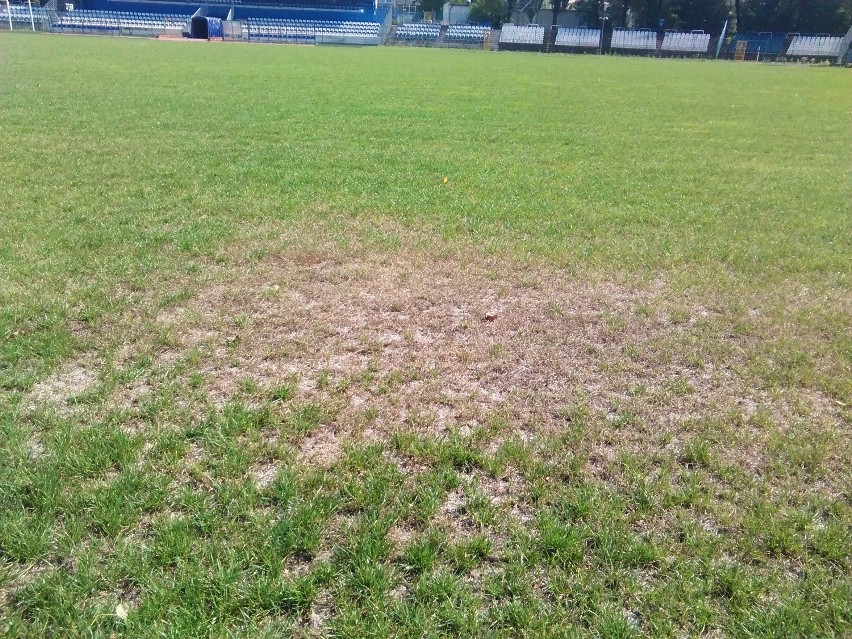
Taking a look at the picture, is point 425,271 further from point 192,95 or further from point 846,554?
point 192,95

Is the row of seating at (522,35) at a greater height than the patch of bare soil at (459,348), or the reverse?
the row of seating at (522,35)

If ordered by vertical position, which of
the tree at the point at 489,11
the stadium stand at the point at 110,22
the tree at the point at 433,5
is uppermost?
the tree at the point at 433,5

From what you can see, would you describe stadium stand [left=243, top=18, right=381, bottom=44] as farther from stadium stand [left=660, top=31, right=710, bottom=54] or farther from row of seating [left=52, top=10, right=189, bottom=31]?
stadium stand [left=660, top=31, right=710, bottom=54]

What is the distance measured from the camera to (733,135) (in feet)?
45.3

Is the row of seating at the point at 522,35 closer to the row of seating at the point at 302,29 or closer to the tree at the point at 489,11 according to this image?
the tree at the point at 489,11

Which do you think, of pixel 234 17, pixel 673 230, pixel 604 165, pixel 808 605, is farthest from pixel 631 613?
pixel 234 17

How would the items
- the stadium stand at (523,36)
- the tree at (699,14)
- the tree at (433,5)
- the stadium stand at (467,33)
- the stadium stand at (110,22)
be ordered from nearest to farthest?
the stadium stand at (110,22)
the stadium stand at (523,36)
the stadium stand at (467,33)
the tree at (699,14)
the tree at (433,5)

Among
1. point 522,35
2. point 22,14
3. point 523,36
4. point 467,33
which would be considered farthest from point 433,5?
point 22,14

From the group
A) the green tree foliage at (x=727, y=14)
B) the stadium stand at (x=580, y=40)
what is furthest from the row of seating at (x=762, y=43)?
the stadium stand at (x=580, y=40)

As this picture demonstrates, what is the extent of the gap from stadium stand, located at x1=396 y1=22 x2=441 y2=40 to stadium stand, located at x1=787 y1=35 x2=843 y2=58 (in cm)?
3141

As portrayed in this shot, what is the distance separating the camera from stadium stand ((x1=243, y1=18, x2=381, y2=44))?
174 ft

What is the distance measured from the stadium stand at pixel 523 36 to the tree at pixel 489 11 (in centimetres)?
590

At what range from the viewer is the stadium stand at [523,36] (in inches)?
2227

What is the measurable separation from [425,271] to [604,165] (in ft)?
19.3
